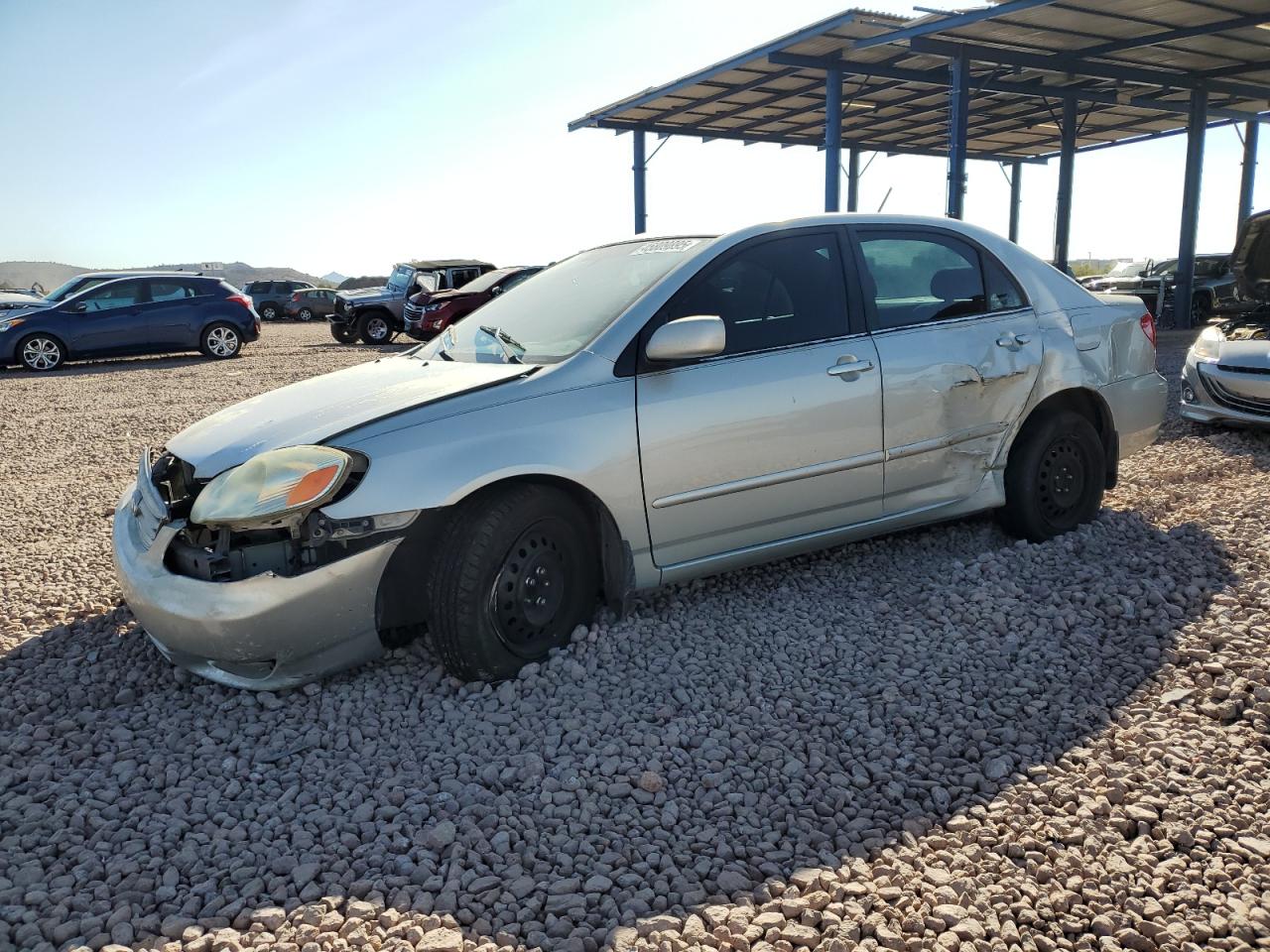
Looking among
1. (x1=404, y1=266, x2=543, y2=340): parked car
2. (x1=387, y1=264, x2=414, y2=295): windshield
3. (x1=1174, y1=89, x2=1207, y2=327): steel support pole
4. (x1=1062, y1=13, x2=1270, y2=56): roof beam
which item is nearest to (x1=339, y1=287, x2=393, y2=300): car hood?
(x1=387, y1=264, x2=414, y2=295): windshield

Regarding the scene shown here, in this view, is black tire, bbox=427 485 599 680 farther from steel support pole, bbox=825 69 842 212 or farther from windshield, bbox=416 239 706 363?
steel support pole, bbox=825 69 842 212

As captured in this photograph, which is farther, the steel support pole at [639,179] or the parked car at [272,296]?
the parked car at [272,296]

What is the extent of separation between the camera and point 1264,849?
94.8 inches

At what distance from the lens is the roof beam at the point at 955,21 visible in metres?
12.8

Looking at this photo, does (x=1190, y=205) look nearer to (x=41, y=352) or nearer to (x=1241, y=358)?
(x=1241, y=358)

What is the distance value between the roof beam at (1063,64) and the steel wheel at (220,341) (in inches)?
477

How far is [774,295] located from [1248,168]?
24.5 metres

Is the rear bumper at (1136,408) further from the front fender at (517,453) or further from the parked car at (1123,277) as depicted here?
the parked car at (1123,277)

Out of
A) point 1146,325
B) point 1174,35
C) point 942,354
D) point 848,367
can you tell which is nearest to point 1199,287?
point 1174,35

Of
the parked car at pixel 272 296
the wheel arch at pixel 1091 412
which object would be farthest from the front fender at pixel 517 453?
the parked car at pixel 272 296

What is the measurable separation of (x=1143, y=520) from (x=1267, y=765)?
2.57 meters

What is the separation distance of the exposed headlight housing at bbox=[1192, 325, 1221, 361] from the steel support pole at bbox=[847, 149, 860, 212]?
1793 centimetres

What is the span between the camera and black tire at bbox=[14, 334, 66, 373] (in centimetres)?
1548

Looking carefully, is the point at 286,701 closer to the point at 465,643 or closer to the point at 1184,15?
the point at 465,643
